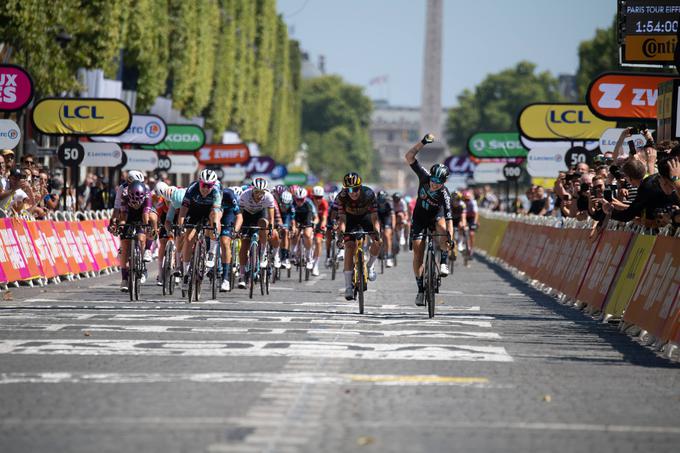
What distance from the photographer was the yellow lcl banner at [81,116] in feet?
108

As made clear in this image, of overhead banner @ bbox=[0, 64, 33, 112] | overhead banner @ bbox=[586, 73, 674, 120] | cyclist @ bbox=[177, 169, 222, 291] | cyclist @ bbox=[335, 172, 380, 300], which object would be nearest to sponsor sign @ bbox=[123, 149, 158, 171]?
overhead banner @ bbox=[0, 64, 33, 112]

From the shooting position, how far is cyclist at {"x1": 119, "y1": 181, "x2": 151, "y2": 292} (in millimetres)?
21333

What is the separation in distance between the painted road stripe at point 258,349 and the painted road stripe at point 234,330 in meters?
1.08

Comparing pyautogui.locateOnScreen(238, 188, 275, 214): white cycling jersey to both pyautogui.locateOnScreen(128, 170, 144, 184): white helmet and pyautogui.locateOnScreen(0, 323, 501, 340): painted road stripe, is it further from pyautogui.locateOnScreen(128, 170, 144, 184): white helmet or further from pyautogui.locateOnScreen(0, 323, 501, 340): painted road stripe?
pyautogui.locateOnScreen(0, 323, 501, 340): painted road stripe

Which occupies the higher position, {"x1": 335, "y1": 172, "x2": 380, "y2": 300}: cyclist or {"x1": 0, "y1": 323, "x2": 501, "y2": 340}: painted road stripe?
{"x1": 335, "y1": 172, "x2": 380, "y2": 300}: cyclist

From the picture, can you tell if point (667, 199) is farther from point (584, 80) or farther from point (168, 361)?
point (584, 80)

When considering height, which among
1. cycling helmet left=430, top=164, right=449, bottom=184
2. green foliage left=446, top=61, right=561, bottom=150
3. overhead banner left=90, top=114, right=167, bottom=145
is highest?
green foliage left=446, top=61, right=561, bottom=150

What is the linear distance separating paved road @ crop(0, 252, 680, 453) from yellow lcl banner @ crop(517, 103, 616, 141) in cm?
1598

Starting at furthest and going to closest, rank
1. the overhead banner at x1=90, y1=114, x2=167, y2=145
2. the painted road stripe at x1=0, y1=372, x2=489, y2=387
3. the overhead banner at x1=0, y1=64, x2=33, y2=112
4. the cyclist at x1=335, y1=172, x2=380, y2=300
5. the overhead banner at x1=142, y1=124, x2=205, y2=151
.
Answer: the overhead banner at x1=142, y1=124, x2=205, y2=151 < the overhead banner at x1=90, y1=114, x2=167, y2=145 < the overhead banner at x1=0, y1=64, x2=33, y2=112 < the cyclist at x1=335, y1=172, x2=380, y2=300 < the painted road stripe at x1=0, y1=372, x2=489, y2=387

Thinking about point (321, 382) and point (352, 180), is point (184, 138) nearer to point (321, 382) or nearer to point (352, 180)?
point (352, 180)

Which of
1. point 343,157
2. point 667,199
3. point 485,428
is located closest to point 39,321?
point 667,199

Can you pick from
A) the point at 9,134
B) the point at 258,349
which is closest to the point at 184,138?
the point at 9,134

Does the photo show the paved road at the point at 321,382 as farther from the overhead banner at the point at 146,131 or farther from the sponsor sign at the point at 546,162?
the overhead banner at the point at 146,131

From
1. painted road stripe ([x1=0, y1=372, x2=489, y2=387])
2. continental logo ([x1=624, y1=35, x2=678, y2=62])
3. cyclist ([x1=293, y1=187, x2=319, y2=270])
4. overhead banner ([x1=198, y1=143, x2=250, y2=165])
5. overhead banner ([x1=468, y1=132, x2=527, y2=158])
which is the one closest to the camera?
painted road stripe ([x1=0, y1=372, x2=489, y2=387])
